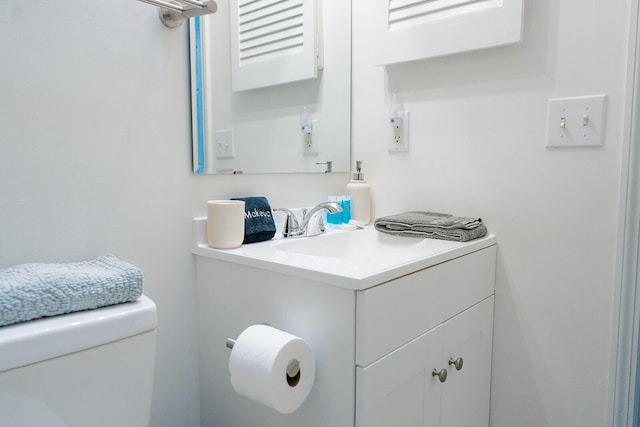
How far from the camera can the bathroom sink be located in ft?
3.88

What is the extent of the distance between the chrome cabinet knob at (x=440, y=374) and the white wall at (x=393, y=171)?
1.05ft

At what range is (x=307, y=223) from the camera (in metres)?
1.27

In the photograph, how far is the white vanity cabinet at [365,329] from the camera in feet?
2.63

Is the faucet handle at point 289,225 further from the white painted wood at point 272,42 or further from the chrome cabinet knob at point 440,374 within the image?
the chrome cabinet knob at point 440,374

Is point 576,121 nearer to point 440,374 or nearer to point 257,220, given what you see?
point 440,374

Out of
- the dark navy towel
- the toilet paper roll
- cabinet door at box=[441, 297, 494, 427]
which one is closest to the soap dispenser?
the dark navy towel

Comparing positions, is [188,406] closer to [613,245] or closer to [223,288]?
[223,288]

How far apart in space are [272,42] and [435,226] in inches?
29.0

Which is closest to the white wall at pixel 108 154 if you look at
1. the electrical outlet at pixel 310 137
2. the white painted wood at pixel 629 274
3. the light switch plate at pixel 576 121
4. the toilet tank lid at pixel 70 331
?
the toilet tank lid at pixel 70 331

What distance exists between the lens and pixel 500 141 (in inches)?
47.6

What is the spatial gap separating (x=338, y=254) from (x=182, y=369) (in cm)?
51

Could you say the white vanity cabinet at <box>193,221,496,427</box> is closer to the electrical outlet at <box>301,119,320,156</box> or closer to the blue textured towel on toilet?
the blue textured towel on toilet

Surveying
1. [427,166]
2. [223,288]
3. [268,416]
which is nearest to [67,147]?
[223,288]

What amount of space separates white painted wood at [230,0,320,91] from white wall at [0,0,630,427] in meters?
0.18
